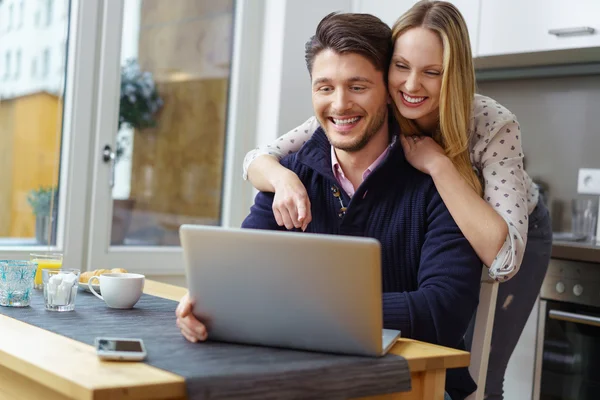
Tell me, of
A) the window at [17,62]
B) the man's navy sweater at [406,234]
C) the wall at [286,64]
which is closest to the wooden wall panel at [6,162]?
the window at [17,62]

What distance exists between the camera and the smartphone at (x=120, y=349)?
105 cm

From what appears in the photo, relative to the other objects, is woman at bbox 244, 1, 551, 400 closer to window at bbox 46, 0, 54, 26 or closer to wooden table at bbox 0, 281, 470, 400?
wooden table at bbox 0, 281, 470, 400

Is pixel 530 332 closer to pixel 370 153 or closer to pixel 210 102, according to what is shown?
pixel 370 153

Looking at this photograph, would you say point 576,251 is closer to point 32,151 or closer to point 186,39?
point 186,39

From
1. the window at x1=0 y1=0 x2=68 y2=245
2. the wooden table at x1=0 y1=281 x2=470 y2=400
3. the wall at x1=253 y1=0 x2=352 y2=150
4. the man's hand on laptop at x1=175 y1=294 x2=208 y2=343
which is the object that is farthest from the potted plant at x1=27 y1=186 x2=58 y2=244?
the man's hand on laptop at x1=175 y1=294 x2=208 y2=343

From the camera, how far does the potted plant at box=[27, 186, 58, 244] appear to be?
2.92 m

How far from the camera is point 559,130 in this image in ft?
10.6

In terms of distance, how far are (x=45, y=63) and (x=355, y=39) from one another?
1.59 metres

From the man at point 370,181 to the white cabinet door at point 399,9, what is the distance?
4.52ft

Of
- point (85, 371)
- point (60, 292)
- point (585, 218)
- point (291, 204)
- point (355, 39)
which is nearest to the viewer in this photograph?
point (85, 371)

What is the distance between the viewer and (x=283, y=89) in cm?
342

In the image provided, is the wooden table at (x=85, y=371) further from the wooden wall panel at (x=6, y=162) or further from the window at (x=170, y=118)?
the window at (x=170, y=118)

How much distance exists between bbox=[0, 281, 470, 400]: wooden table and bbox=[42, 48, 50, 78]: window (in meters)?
1.74

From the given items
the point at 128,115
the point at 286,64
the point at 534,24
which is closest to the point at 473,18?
the point at 534,24
